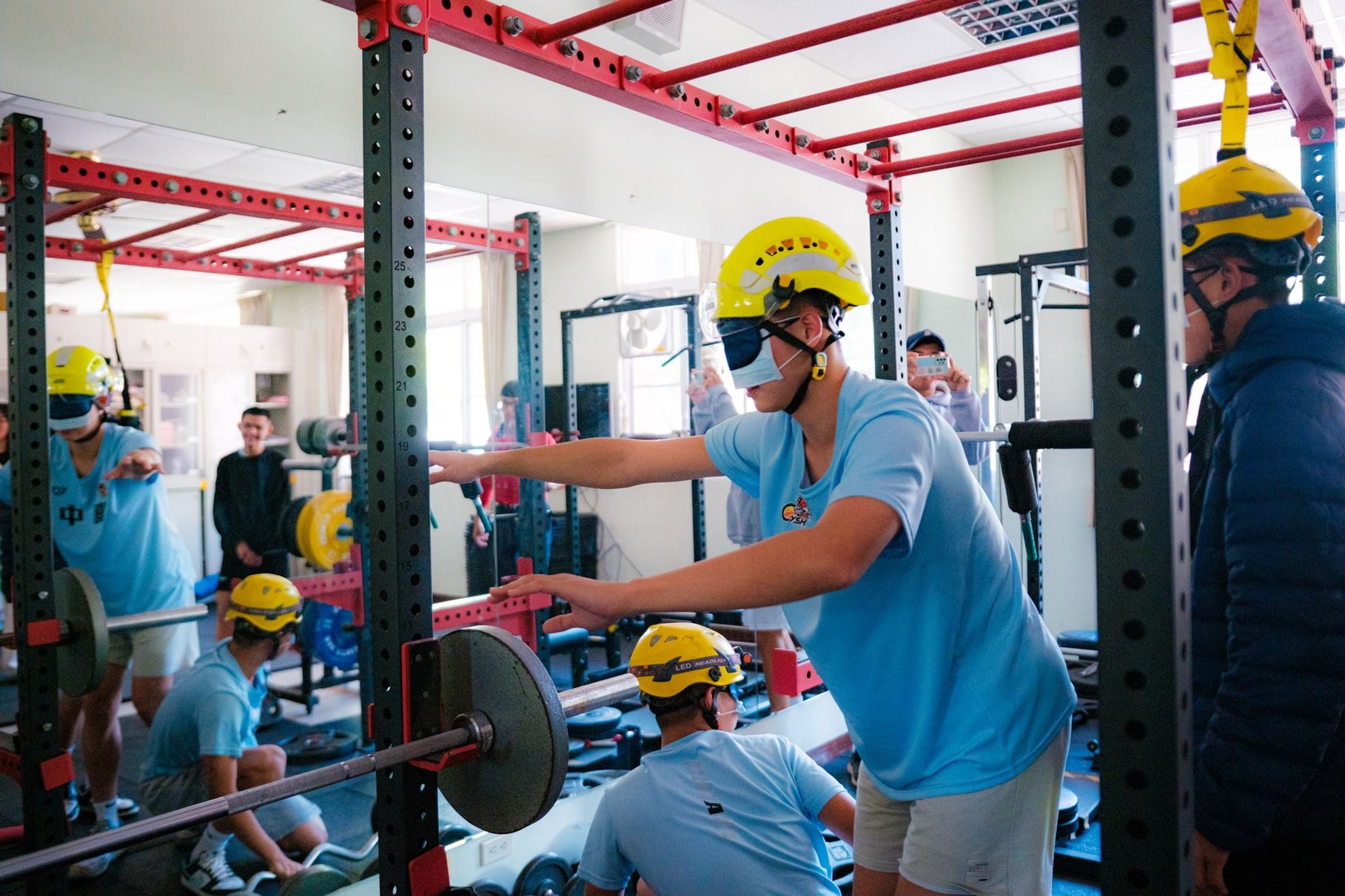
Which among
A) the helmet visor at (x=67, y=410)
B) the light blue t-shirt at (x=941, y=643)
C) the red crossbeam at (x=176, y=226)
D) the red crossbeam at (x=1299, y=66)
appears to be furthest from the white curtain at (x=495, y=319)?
the red crossbeam at (x=1299, y=66)

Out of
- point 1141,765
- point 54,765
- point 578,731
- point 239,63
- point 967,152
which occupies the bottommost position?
point 578,731

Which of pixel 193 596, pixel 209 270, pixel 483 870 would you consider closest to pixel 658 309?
pixel 209 270

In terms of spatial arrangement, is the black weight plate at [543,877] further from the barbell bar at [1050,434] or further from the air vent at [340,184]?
the air vent at [340,184]

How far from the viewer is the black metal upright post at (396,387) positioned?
134 cm

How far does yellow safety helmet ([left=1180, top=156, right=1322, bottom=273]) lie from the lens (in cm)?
118

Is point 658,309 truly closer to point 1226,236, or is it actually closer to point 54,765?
point 54,765

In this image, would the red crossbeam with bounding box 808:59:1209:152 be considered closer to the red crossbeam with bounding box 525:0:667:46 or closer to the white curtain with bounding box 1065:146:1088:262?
the red crossbeam with bounding box 525:0:667:46

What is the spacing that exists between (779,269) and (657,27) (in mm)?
2740

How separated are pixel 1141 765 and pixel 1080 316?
652 cm

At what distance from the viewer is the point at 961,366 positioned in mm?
6738

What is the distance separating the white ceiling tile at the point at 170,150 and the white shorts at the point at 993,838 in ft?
8.46

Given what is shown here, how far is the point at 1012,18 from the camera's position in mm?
4461

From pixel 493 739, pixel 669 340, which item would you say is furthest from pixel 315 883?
pixel 669 340

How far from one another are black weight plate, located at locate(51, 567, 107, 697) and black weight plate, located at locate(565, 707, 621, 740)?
1974 millimetres
